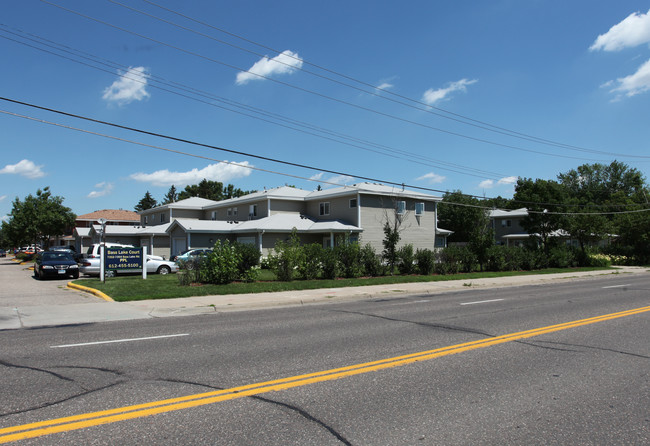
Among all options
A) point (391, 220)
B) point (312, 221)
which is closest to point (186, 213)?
point (312, 221)

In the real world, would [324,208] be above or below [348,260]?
above

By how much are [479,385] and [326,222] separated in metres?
30.9

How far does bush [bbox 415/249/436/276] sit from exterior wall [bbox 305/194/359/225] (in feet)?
33.4

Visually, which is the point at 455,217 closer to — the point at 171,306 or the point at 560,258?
the point at 560,258

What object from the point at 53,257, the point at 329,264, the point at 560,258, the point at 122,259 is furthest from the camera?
the point at 560,258

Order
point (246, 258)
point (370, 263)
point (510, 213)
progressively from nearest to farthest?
point (246, 258) → point (370, 263) → point (510, 213)

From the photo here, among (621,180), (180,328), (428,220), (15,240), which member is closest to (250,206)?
(428,220)

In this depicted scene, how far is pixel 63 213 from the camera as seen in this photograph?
2099 inches

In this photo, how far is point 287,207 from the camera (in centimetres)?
3931

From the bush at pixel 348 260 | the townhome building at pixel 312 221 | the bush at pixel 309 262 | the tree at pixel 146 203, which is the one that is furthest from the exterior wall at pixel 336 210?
the tree at pixel 146 203

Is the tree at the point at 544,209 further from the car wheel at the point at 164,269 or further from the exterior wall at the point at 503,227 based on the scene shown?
the car wheel at the point at 164,269

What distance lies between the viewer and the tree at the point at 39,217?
5044 cm

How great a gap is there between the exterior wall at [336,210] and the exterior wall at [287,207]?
25.5 inches

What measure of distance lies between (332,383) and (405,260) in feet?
65.7
